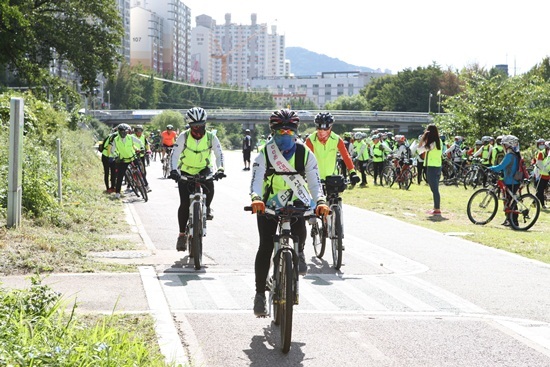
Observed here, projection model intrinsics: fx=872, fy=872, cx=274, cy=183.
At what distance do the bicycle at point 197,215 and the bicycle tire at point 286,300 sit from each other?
12.6ft

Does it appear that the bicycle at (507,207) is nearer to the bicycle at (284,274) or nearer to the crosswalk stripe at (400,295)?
the crosswalk stripe at (400,295)

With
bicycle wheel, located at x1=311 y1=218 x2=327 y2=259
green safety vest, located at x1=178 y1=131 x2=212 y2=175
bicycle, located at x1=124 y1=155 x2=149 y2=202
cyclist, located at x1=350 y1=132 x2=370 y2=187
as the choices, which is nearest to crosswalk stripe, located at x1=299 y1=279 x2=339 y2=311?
bicycle wheel, located at x1=311 y1=218 x2=327 y2=259

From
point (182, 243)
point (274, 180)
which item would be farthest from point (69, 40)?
point (274, 180)

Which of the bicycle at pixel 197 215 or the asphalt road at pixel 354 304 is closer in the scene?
the asphalt road at pixel 354 304

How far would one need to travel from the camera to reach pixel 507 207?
17000 mm

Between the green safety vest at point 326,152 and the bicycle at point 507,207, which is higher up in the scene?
the green safety vest at point 326,152

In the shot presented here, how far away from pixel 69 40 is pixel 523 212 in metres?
27.3

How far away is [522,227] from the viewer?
1683 cm

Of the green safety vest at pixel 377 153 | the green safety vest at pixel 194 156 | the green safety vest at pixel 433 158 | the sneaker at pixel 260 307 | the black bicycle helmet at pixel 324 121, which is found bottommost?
the sneaker at pixel 260 307

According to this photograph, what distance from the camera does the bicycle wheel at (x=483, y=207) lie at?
1714cm

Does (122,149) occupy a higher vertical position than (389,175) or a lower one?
higher

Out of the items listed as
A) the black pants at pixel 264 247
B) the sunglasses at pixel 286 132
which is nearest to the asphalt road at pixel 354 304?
the black pants at pixel 264 247

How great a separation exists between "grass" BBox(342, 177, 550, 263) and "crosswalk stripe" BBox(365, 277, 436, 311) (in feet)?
11.5

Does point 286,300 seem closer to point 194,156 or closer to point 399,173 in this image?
point 194,156
